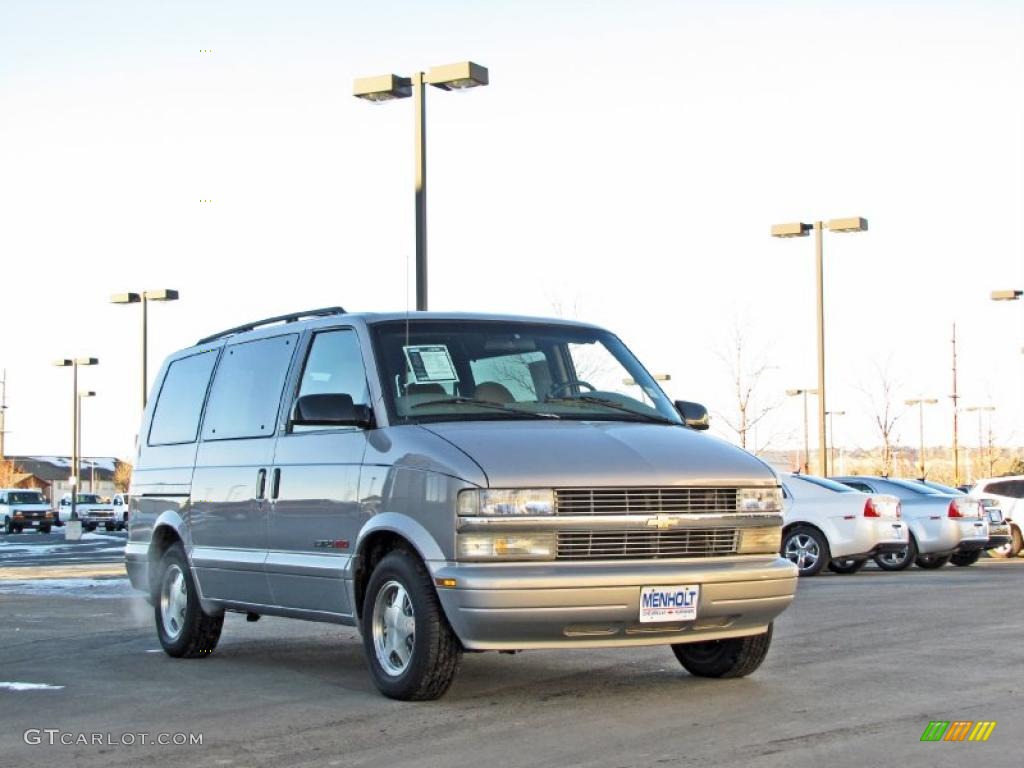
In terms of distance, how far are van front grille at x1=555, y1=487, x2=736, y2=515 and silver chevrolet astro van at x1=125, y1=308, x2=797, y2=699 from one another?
11 mm

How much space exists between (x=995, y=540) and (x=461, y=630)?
730 inches

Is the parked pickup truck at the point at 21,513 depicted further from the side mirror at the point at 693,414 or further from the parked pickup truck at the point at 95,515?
the side mirror at the point at 693,414

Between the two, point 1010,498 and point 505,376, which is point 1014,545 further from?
point 505,376

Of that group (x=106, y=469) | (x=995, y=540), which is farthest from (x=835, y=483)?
(x=106, y=469)

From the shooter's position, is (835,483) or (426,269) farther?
(835,483)

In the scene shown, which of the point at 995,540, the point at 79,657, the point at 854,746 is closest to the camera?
the point at 854,746

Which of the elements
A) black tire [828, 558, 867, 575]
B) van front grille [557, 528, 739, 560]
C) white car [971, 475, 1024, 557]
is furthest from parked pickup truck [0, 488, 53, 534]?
van front grille [557, 528, 739, 560]

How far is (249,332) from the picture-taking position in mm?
10797

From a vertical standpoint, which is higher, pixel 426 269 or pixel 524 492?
pixel 426 269

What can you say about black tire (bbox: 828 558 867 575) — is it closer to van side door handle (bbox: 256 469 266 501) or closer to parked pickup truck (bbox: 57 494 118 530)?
van side door handle (bbox: 256 469 266 501)

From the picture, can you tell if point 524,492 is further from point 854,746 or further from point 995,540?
point 995,540

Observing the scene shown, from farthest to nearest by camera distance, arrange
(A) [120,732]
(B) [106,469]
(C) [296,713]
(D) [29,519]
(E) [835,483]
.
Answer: (B) [106,469] < (D) [29,519] < (E) [835,483] < (C) [296,713] < (A) [120,732]

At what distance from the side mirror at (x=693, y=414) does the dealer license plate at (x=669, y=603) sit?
1.74 m

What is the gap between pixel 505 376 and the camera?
9211 millimetres
